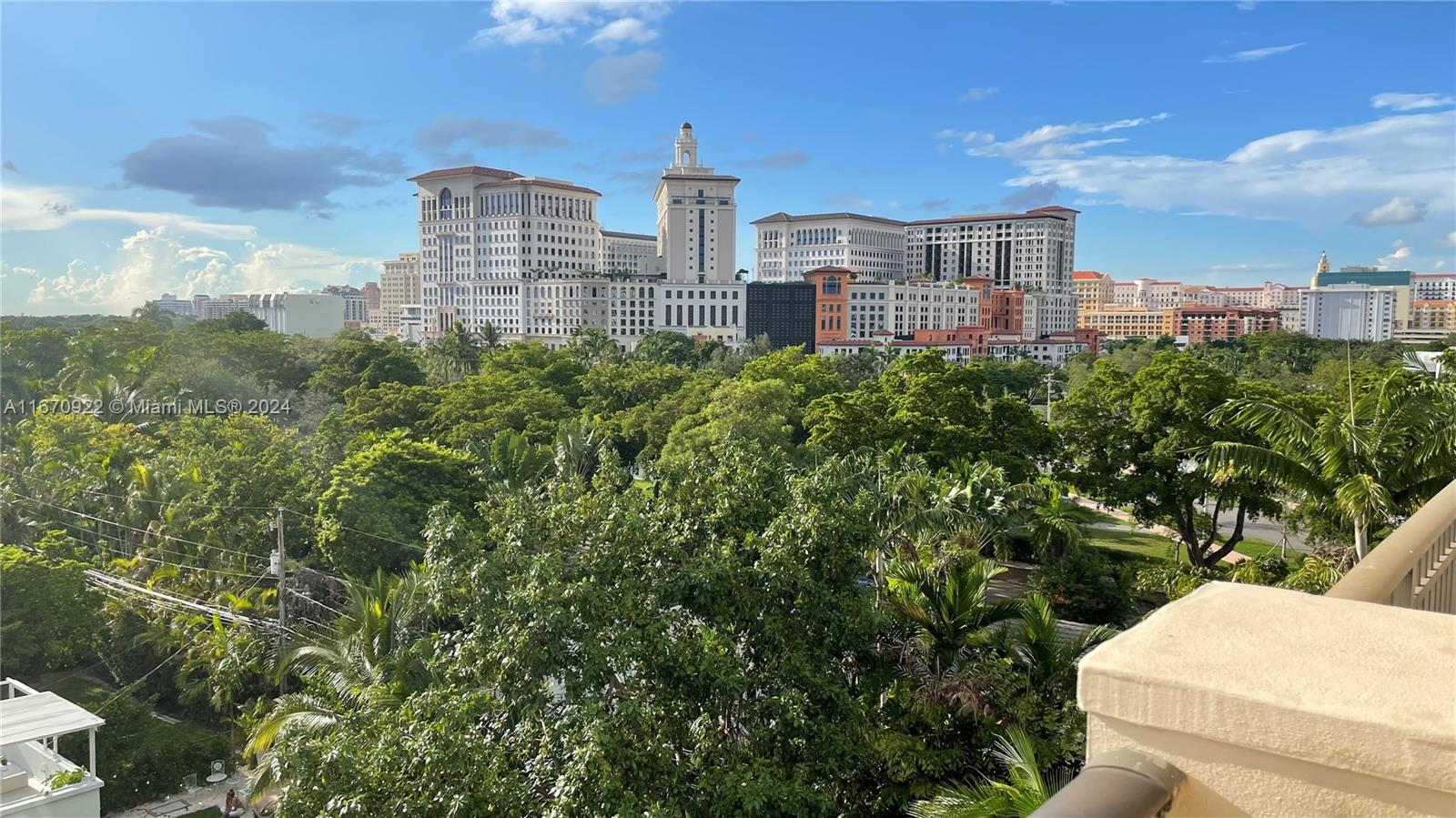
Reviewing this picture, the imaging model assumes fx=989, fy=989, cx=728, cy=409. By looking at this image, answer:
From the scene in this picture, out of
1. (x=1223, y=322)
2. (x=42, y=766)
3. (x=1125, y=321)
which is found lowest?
(x=42, y=766)

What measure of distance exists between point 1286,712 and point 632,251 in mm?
144968

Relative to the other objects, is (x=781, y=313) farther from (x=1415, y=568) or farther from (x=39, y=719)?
(x=1415, y=568)

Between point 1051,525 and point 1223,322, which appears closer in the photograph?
point 1051,525

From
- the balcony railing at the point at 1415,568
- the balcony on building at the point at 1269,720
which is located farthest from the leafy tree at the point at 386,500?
the balcony on building at the point at 1269,720

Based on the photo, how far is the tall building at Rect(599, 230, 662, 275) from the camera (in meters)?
138

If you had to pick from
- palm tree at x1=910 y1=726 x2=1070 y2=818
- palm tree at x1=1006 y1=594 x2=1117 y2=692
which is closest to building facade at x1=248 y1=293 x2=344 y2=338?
palm tree at x1=1006 y1=594 x2=1117 y2=692

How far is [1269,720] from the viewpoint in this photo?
5.74 feet

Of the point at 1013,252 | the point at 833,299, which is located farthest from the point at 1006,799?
the point at 1013,252

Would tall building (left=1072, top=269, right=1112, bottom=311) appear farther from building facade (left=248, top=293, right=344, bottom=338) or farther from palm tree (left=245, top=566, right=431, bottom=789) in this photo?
palm tree (left=245, top=566, right=431, bottom=789)

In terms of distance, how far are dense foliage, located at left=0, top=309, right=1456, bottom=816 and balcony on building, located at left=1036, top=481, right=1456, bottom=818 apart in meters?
4.86

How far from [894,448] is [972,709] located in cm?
1359

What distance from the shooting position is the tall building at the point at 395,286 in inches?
6919

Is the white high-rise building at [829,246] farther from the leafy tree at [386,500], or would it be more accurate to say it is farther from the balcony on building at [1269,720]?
the balcony on building at [1269,720]

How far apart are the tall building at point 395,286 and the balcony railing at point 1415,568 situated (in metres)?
181
